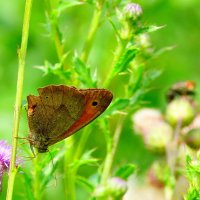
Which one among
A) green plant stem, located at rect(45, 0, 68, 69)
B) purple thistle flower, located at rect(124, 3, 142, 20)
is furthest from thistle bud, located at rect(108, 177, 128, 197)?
purple thistle flower, located at rect(124, 3, 142, 20)

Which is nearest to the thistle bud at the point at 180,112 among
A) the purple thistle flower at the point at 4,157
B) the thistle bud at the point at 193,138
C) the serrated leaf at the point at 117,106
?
the thistle bud at the point at 193,138

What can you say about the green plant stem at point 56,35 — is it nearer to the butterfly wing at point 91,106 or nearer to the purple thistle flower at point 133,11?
the purple thistle flower at point 133,11

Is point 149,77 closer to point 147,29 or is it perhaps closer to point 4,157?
point 147,29

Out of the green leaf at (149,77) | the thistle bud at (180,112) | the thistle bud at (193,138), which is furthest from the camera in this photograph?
the thistle bud at (180,112)

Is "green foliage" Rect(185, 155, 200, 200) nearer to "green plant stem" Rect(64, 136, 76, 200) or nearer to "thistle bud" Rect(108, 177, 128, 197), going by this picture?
"thistle bud" Rect(108, 177, 128, 197)

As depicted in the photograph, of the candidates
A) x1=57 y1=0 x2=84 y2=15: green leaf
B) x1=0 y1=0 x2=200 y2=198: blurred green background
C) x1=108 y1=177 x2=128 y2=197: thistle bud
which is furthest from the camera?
x1=0 y1=0 x2=200 y2=198: blurred green background

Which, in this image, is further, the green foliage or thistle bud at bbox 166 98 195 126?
thistle bud at bbox 166 98 195 126
